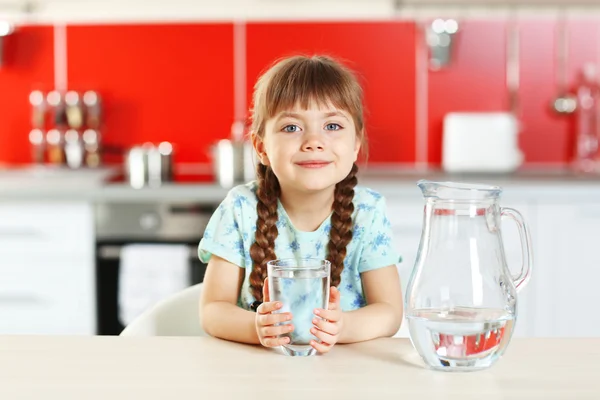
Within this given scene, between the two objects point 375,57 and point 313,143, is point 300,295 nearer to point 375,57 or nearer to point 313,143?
point 313,143

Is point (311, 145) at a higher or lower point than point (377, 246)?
higher

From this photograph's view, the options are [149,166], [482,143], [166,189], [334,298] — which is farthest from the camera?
[482,143]

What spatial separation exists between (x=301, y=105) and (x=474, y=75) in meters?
2.43

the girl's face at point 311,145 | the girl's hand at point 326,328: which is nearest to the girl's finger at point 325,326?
the girl's hand at point 326,328

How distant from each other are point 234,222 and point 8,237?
5.88ft

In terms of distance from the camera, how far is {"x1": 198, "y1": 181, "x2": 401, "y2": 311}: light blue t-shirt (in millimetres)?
1399

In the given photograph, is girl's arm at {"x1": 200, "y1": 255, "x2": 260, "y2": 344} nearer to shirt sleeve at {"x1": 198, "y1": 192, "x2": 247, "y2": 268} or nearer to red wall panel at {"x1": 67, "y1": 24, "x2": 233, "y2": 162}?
shirt sleeve at {"x1": 198, "y1": 192, "x2": 247, "y2": 268}

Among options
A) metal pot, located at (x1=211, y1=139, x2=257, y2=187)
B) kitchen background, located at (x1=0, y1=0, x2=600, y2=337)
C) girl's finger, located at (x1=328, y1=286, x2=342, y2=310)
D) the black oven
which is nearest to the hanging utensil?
kitchen background, located at (x1=0, y1=0, x2=600, y2=337)

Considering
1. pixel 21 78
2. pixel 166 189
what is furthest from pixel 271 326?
pixel 21 78

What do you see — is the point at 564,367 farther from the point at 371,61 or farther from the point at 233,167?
the point at 371,61

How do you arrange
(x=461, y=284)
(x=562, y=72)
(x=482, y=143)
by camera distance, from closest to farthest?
1. (x=461, y=284)
2. (x=482, y=143)
3. (x=562, y=72)

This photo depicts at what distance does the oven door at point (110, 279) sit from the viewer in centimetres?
301

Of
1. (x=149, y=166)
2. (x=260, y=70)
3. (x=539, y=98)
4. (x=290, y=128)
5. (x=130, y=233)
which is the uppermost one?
(x=260, y=70)

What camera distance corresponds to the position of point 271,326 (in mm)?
1011
